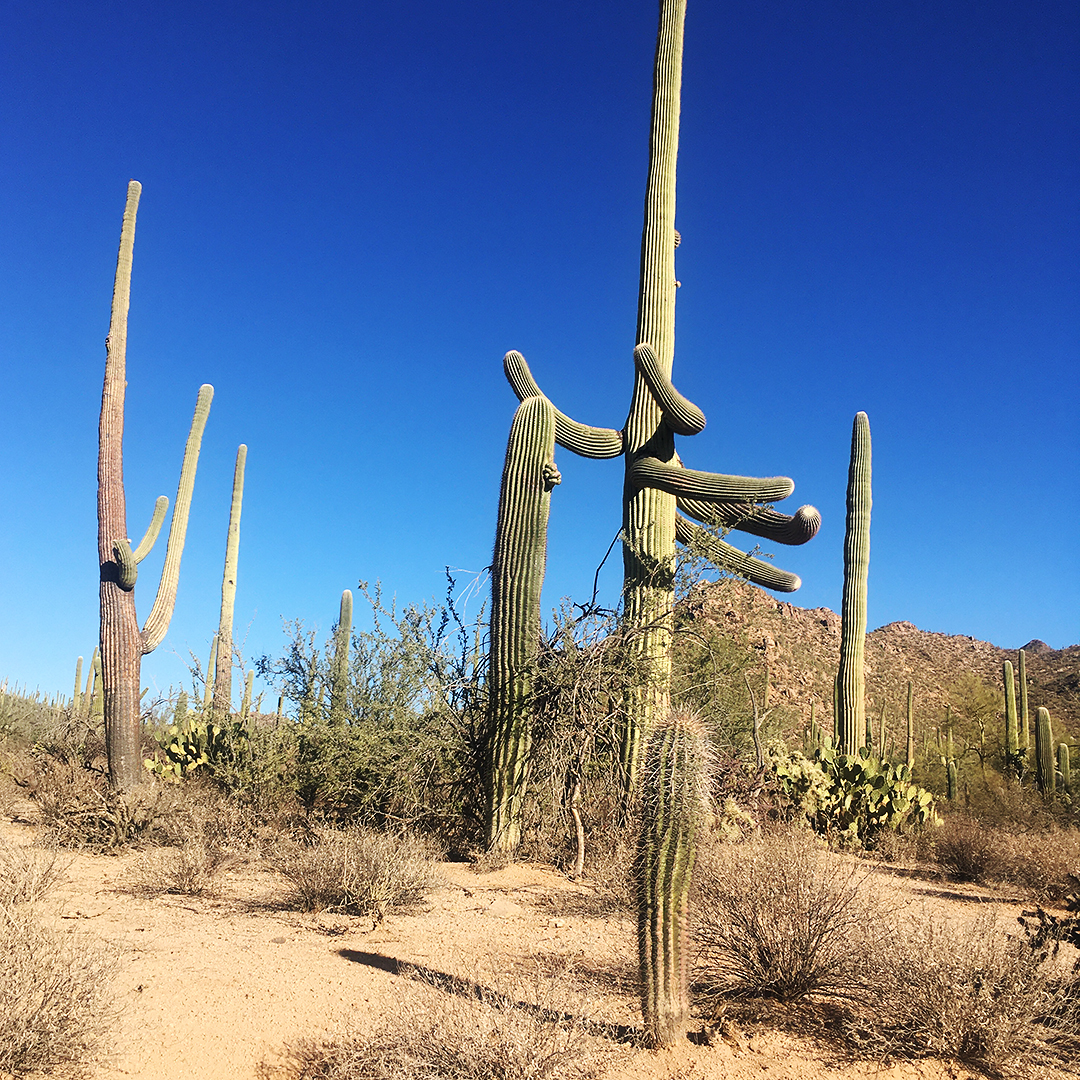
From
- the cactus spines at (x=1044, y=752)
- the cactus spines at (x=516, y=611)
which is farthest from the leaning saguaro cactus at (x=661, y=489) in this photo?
the cactus spines at (x=1044, y=752)

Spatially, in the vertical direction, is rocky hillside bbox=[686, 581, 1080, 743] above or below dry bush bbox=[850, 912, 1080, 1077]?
above

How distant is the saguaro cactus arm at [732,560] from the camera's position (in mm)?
10109

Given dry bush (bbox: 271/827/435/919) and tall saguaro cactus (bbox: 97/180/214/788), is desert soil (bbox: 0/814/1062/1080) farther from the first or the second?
tall saguaro cactus (bbox: 97/180/214/788)

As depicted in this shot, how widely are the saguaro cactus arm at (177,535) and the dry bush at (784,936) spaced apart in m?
10.2

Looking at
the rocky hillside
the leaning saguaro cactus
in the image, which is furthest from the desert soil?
the rocky hillside

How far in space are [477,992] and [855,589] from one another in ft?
38.1

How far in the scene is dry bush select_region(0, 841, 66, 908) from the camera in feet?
17.8

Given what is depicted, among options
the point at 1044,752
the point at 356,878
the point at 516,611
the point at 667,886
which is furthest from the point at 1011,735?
the point at 667,886

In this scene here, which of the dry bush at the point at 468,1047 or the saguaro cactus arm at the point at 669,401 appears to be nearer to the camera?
the dry bush at the point at 468,1047

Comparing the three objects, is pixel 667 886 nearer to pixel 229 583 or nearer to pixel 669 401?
pixel 669 401

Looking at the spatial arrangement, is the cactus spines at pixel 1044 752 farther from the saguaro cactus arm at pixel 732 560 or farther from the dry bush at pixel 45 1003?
the dry bush at pixel 45 1003

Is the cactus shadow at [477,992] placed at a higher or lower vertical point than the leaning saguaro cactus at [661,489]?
lower

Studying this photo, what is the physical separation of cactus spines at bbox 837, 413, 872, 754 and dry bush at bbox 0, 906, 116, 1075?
11.7 metres

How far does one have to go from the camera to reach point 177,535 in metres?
14.1
